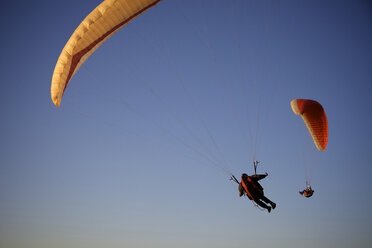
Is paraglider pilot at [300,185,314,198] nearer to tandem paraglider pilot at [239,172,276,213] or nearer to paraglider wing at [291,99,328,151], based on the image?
paraglider wing at [291,99,328,151]

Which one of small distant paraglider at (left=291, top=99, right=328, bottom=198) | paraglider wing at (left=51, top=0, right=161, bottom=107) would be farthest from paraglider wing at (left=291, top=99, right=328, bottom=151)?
paraglider wing at (left=51, top=0, right=161, bottom=107)

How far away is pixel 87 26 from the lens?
12680 millimetres

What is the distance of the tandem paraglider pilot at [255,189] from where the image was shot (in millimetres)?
12391

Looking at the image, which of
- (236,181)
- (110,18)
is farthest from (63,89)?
(236,181)

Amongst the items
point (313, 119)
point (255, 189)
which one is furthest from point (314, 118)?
point (255, 189)

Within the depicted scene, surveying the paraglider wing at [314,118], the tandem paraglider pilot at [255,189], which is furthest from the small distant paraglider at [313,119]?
the tandem paraglider pilot at [255,189]

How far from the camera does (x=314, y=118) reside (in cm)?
1916

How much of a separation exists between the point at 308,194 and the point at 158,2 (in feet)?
46.4

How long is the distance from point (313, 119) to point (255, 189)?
8.90m

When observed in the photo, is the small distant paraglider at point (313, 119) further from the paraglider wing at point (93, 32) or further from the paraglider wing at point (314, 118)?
the paraglider wing at point (93, 32)

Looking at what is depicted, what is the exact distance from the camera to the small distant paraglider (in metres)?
18.9

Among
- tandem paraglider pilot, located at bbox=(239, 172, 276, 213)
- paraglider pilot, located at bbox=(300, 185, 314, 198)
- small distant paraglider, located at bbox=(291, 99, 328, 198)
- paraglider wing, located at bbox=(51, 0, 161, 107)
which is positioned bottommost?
tandem paraglider pilot, located at bbox=(239, 172, 276, 213)

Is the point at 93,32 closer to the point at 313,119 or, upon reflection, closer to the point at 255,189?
the point at 255,189

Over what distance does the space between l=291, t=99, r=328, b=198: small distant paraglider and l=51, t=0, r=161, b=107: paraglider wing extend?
36.1 feet
